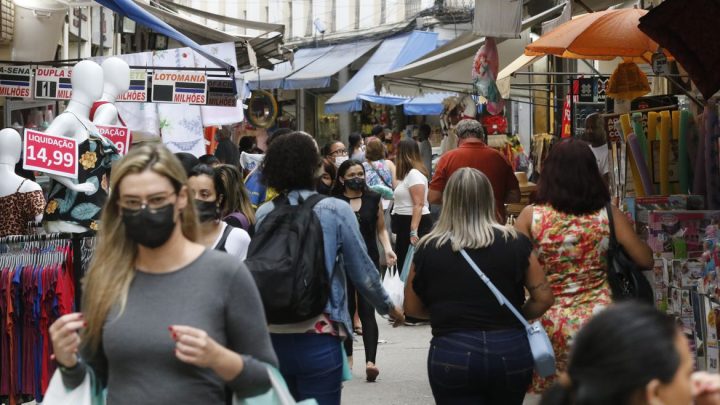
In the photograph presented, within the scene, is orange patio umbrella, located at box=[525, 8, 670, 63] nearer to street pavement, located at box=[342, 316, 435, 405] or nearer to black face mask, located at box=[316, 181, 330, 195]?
black face mask, located at box=[316, 181, 330, 195]

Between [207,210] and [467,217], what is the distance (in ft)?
4.48

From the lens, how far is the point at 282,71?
40.4 m

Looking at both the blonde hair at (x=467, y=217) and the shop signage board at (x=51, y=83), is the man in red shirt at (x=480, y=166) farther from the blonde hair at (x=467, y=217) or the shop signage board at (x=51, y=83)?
the blonde hair at (x=467, y=217)

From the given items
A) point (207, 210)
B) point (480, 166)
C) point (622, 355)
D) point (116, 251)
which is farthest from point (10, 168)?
point (622, 355)

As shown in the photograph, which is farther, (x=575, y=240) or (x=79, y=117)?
(x=79, y=117)

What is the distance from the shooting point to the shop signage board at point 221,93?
42.5ft

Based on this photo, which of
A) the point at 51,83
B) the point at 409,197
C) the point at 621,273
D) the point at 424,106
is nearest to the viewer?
the point at 621,273

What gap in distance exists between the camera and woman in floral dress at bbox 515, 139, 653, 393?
263 inches

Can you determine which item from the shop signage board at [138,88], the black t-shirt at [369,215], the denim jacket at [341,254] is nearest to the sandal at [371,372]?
the black t-shirt at [369,215]

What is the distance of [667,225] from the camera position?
7336mm

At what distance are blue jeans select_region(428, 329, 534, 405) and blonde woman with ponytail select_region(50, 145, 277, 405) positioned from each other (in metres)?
1.79

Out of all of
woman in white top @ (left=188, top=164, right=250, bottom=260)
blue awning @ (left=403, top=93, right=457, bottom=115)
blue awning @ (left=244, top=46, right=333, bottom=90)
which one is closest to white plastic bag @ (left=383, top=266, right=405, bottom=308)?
woman in white top @ (left=188, top=164, right=250, bottom=260)

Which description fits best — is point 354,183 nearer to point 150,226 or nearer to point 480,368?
point 480,368

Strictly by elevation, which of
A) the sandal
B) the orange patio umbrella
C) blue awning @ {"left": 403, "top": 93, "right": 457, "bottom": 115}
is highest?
blue awning @ {"left": 403, "top": 93, "right": 457, "bottom": 115}
